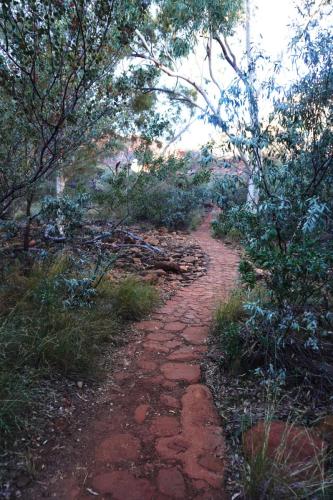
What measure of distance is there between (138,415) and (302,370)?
4.10 ft

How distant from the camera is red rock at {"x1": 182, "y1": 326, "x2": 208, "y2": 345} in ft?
11.9

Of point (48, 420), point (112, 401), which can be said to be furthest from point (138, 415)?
point (48, 420)

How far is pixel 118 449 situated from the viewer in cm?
213

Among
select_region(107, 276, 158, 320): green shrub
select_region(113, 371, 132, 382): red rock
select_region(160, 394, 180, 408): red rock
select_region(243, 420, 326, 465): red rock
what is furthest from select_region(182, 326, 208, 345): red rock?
select_region(243, 420, 326, 465): red rock

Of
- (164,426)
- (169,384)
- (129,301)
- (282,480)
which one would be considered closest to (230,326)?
(169,384)

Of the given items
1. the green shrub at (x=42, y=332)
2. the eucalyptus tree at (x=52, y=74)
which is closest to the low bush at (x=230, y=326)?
the green shrub at (x=42, y=332)

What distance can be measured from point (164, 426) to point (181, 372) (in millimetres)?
715

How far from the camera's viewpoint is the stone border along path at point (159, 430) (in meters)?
1.86

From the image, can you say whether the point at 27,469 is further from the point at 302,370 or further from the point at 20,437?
the point at 302,370

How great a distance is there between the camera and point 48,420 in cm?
228

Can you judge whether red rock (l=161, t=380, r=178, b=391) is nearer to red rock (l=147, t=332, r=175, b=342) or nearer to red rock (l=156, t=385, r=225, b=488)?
red rock (l=156, t=385, r=225, b=488)

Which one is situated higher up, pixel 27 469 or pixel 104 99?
pixel 104 99

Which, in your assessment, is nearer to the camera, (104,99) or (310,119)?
(310,119)

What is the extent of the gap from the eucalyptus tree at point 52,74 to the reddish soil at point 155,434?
1.90 meters
